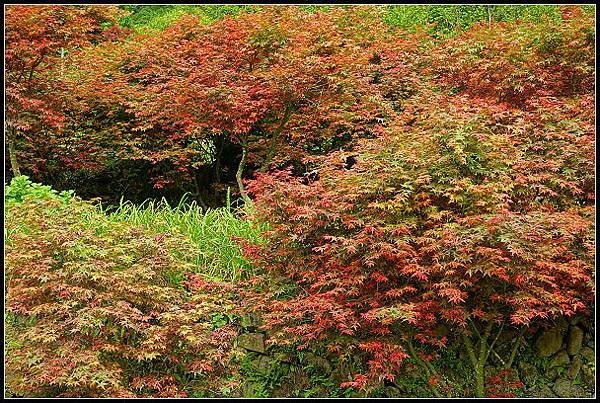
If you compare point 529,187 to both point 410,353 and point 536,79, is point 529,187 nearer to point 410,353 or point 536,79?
point 410,353

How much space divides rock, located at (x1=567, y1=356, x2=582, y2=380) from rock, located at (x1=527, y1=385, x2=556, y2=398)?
0.81ft

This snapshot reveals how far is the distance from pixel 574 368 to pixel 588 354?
191 millimetres

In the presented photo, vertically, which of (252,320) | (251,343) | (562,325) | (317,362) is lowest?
(562,325)

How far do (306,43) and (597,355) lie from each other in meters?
5.60

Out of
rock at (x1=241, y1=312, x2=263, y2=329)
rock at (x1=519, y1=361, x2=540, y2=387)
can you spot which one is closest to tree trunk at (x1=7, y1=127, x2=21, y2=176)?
rock at (x1=241, y1=312, x2=263, y2=329)

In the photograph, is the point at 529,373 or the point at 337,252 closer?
the point at 337,252

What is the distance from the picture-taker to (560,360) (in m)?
6.40

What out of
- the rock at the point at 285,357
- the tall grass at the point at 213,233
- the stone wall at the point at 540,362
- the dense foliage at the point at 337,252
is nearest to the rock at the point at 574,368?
the stone wall at the point at 540,362

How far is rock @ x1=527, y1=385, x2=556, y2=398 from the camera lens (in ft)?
20.5

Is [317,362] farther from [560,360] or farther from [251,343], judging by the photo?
[560,360]

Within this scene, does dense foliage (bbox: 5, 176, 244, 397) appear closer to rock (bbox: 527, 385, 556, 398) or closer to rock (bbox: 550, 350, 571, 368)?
rock (bbox: 527, 385, 556, 398)

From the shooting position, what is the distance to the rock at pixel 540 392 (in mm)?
6242

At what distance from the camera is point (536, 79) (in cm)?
870

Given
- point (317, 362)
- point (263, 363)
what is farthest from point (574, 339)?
point (263, 363)
